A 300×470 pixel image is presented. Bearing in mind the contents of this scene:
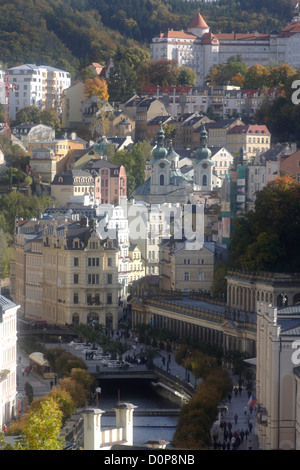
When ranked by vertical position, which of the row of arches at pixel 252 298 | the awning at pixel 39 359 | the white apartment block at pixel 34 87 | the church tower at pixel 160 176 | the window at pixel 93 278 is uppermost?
the white apartment block at pixel 34 87

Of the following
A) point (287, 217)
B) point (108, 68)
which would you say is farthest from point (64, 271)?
point (108, 68)

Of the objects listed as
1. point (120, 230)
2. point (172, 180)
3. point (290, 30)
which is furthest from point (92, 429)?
point (290, 30)

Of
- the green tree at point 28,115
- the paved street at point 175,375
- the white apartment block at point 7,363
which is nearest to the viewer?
the paved street at point 175,375

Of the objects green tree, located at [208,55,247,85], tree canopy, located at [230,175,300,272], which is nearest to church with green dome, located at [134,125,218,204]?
green tree, located at [208,55,247,85]

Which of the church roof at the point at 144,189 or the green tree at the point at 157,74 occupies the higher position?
the green tree at the point at 157,74

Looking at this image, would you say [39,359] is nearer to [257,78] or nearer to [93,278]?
[93,278]

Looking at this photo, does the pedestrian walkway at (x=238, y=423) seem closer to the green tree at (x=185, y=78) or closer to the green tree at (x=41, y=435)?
the green tree at (x=41, y=435)

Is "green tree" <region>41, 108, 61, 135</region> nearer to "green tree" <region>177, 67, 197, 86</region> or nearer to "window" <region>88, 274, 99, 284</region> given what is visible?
"green tree" <region>177, 67, 197, 86</region>

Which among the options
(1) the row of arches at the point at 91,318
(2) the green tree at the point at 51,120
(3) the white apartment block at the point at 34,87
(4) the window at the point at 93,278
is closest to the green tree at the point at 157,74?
(3) the white apartment block at the point at 34,87
